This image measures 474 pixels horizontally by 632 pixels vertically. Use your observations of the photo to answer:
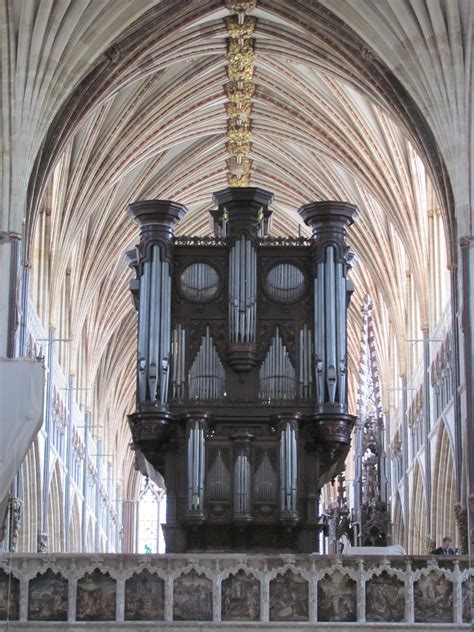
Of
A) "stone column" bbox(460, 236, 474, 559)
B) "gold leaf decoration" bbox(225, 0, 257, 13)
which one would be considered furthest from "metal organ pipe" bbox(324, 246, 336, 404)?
"gold leaf decoration" bbox(225, 0, 257, 13)

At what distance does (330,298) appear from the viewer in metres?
29.0

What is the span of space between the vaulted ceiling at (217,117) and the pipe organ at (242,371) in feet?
11.8

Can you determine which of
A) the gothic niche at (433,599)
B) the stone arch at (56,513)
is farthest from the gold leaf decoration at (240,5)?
the gothic niche at (433,599)

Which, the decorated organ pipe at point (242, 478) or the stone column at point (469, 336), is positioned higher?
the stone column at point (469, 336)

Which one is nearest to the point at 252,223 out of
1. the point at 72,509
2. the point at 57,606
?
the point at 57,606

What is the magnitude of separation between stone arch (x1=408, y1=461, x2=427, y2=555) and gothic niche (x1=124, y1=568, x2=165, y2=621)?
1934cm

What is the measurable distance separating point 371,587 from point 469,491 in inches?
247

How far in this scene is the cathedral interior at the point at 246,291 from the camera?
81.0ft

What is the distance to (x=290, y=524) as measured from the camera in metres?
27.0

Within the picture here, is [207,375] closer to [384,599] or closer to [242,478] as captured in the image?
[242,478]

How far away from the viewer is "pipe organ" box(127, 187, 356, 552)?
27.4 m

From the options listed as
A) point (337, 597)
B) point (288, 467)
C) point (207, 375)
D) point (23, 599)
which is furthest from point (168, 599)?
point (207, 375)

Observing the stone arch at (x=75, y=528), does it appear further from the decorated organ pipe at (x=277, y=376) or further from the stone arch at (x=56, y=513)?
the decorated organ pipe at (x=277, y=376)

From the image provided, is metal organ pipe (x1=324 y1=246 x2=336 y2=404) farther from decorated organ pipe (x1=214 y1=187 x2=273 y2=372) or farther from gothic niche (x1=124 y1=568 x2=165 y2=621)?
gothic niche (x1=124 y1=568 x2=165 y2=621)
